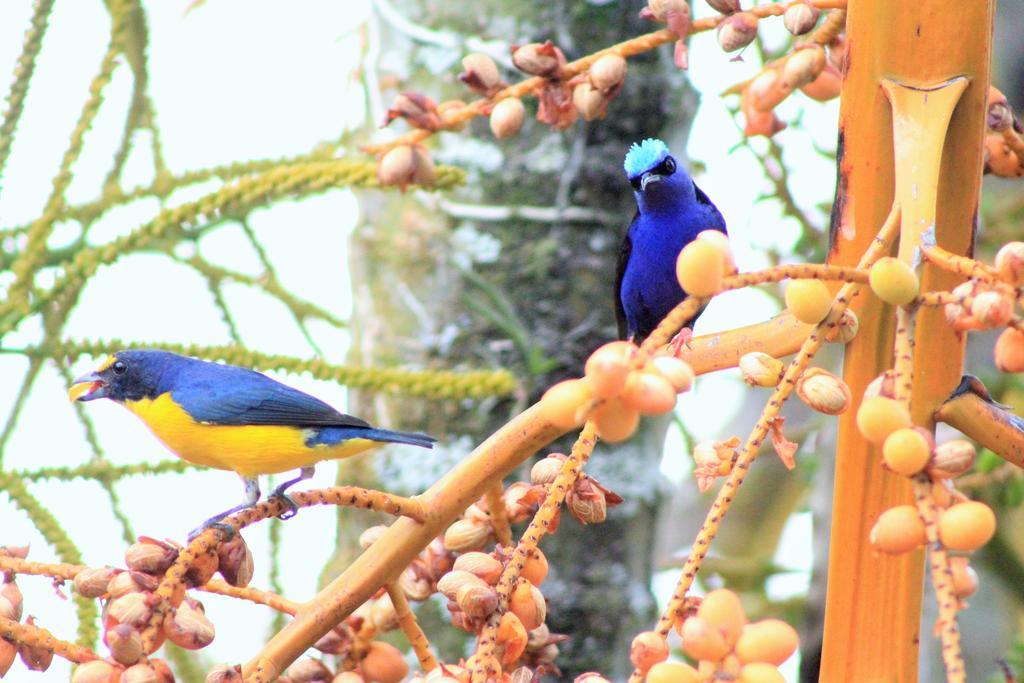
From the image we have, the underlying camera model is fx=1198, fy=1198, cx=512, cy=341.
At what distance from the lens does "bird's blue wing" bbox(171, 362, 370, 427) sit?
1.74 metres

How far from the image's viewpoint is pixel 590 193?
6.91ft

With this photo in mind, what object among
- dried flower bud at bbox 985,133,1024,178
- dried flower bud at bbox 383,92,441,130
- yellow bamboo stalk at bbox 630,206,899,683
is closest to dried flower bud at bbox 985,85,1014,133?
dried flower bud at bbox 985,133,1024,178

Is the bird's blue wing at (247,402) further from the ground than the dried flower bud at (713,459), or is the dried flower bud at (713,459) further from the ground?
the bird's blue wing at (247,402)

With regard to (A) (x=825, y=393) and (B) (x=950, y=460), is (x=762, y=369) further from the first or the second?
(B) (x=950, y=460)

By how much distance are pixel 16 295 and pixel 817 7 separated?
93 centimetres

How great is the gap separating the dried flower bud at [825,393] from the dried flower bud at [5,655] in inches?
25.2

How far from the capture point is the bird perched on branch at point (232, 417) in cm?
174

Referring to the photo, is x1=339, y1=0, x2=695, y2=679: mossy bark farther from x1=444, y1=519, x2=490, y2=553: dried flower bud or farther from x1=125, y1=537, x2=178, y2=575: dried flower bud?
x1=125, y1=537, x2=178, y2=575: dried flower bud

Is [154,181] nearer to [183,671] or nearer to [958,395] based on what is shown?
[183,671]

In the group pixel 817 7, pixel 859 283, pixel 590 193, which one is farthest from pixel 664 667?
pixel 590 193

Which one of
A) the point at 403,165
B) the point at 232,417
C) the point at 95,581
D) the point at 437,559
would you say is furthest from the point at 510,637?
the point at 232,417

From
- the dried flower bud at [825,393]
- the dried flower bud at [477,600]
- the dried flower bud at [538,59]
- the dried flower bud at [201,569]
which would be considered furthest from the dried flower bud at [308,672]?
the dried flower bud at [538,59]

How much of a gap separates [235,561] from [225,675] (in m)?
0.12

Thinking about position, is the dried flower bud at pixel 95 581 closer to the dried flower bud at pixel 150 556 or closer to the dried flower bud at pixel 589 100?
the dried flower bud at pixel 150 556
